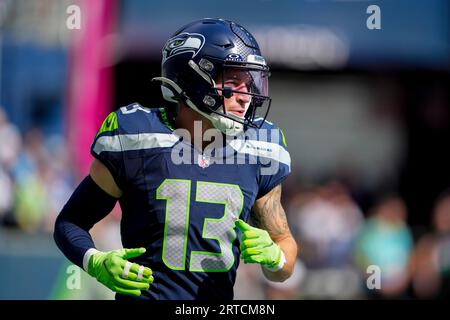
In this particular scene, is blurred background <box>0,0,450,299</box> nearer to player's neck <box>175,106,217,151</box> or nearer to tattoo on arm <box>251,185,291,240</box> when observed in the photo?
tattoo on arm <box>251,185,291,240</box>

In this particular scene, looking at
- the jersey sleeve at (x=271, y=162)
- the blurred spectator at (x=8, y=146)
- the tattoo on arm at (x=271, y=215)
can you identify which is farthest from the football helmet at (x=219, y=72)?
the blurred spectator at (x=8, y=146)

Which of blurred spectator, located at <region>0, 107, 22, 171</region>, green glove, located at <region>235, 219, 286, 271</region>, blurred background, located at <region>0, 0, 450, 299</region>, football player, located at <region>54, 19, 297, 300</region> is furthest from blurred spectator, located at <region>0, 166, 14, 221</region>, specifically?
green glove, located at <region>235, 219, 286, 271</region>

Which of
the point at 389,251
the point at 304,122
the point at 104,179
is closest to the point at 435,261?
the point at 389,251

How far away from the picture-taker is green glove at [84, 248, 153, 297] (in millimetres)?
3871

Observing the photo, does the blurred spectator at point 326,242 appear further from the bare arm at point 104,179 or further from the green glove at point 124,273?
the green glove at point 124,273

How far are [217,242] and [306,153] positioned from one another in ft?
41.4

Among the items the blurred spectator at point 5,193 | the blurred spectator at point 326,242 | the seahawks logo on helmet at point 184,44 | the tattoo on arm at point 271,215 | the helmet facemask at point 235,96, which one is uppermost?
the seahawks logo on helmet at point 184,44

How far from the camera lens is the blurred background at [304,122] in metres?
9.83

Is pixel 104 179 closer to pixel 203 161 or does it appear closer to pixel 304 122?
pixel 203 161

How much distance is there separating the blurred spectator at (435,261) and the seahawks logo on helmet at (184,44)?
5424mm

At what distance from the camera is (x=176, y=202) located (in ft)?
13.3

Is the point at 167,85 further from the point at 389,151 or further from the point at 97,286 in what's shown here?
the point at 389,151

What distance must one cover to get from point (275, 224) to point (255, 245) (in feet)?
1.39
